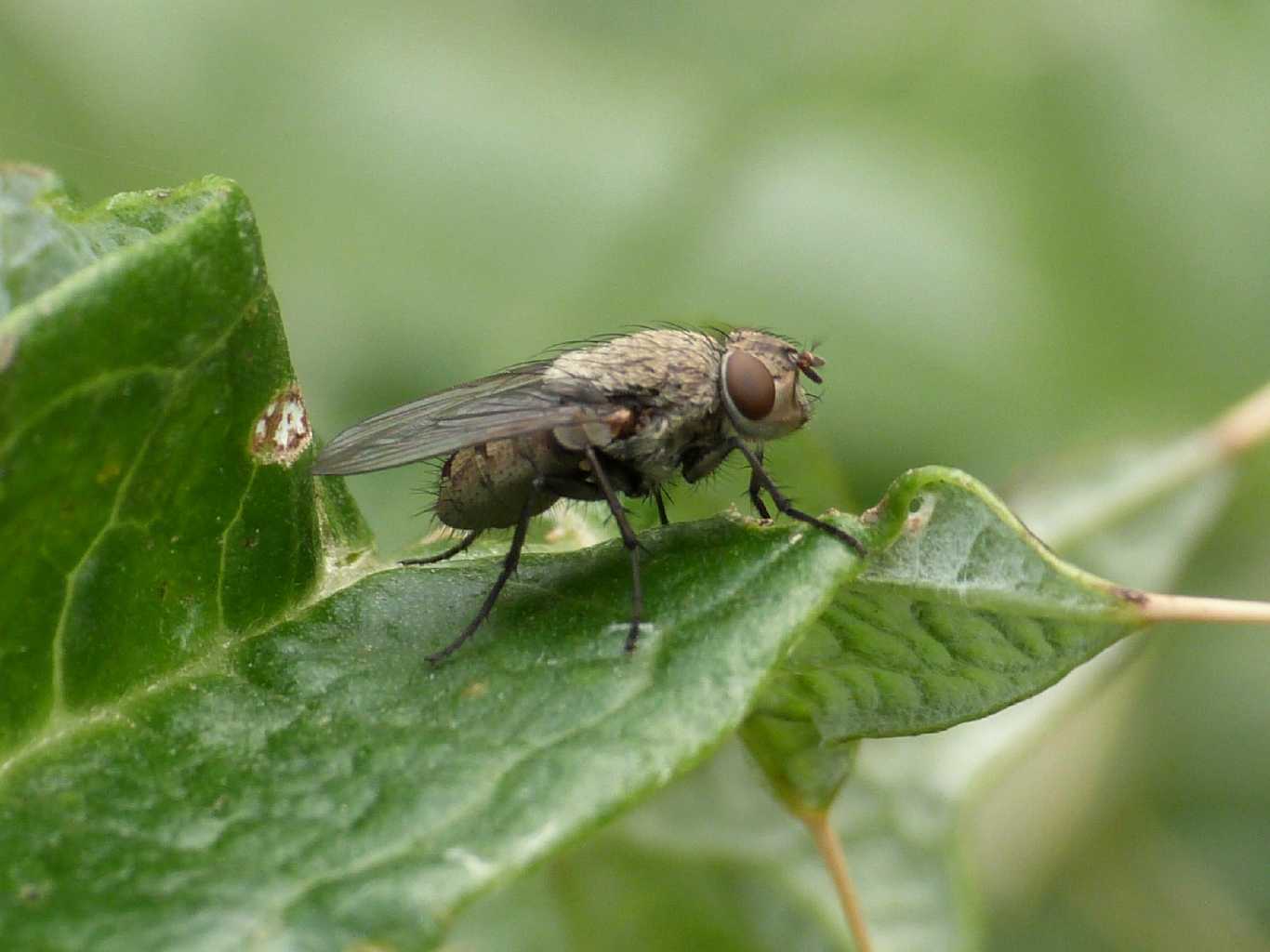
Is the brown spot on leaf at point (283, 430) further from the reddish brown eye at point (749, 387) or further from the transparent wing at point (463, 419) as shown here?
the reddish brown eye at point (749, 387)

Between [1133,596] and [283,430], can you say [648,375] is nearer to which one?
[283,430]

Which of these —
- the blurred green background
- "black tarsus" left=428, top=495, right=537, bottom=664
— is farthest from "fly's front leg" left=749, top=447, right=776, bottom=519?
the blurred green background

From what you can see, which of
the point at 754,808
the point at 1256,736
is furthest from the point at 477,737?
the point at 1256,736

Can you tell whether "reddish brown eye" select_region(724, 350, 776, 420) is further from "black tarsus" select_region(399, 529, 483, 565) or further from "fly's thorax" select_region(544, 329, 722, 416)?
"black tarsus" select_region(399, 529, 483, 565)

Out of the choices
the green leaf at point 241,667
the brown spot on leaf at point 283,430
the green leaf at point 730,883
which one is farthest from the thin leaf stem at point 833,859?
the brown spot on leaf at point 283,430

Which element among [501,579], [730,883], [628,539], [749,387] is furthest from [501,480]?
[730,883]
